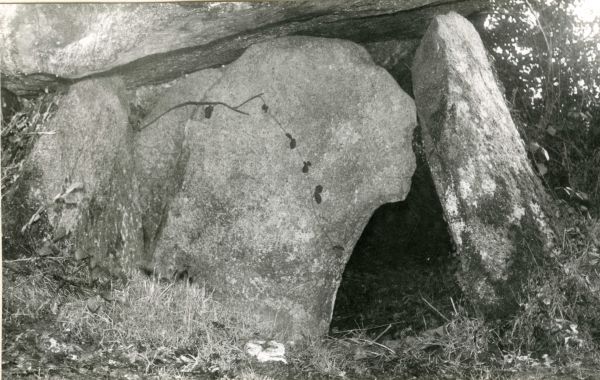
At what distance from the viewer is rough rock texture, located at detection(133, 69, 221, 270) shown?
4574 millimetres

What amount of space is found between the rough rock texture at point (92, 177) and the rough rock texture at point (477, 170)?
1818 mm

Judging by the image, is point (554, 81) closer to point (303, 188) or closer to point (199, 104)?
point (303, 188)

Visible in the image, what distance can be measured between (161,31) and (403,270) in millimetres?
2021

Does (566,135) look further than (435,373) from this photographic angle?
Yes

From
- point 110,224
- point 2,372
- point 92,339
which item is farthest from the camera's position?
point 110,224

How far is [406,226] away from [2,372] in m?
2.48

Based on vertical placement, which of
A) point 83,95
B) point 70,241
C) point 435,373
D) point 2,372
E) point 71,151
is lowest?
point 435,373

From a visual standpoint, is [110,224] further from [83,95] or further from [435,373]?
[435,373]

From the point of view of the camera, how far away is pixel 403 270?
468cm

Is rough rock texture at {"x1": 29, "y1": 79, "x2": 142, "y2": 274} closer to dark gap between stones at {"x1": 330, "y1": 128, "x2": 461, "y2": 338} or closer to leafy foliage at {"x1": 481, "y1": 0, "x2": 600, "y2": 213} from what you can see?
dark gap between stones at {"x1": 330, "y1": 128, "x2": 461, "y2": 338}

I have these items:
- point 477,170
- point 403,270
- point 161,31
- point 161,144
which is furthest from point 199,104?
point 477,170

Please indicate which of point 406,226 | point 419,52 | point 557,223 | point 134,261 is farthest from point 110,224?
point 557,223

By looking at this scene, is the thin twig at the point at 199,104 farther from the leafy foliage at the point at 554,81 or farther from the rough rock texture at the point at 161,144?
the leafy foliage at the point at 554,81

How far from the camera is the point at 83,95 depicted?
4242 millimetres
